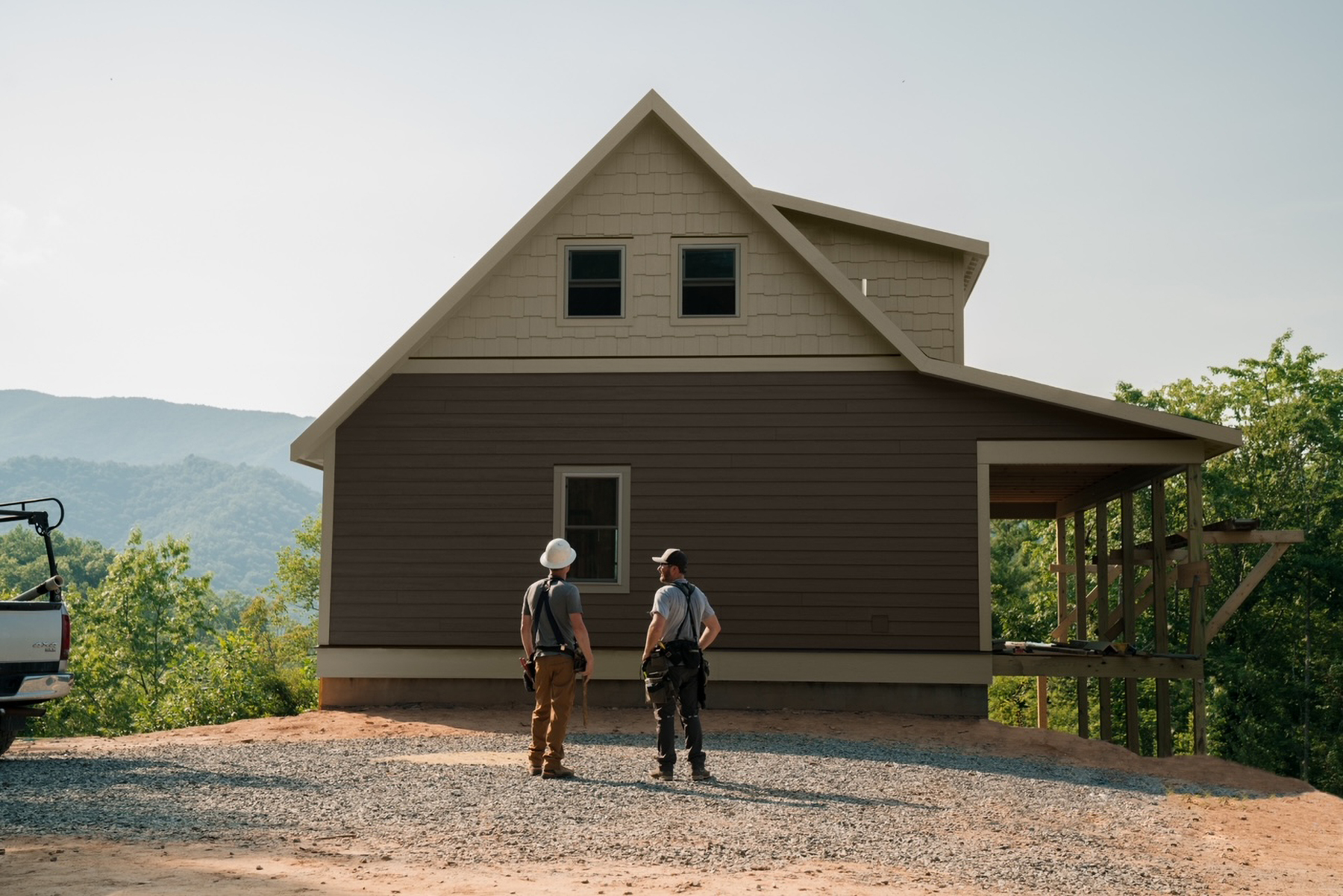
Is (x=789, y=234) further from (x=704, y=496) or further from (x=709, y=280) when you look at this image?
(x=704, y=496)

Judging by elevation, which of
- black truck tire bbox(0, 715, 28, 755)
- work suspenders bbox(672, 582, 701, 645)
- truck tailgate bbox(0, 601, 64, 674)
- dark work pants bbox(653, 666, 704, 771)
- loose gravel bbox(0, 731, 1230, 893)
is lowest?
loose gravel bbox(0, 731, 1230, 893)

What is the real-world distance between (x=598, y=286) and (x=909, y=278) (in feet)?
13.8

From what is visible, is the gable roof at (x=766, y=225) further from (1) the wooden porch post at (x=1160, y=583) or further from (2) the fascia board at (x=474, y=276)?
(1) the wooden porch post at (x=1160, y=583)

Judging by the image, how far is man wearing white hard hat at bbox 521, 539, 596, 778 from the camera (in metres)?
10.3

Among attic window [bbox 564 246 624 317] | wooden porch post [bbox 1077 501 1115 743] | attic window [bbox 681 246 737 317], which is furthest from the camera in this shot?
wooden porch post [bbox 1077 501 1115 743]

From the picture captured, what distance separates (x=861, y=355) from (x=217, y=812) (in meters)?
9.74

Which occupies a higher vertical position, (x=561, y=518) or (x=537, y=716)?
(x=561, y=518)

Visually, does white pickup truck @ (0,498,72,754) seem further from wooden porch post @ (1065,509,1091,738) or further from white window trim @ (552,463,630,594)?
wooden porch post @ (1065,509,1091,738)

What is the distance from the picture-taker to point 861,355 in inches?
630

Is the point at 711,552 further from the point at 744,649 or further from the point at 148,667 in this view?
the point at 148,667

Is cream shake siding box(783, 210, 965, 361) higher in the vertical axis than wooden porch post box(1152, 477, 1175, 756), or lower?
higher

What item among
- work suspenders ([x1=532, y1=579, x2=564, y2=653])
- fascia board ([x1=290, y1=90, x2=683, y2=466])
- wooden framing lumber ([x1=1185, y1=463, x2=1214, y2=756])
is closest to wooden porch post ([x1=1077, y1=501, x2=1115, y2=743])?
wooden framing lumber ([x1=1185, y1=463, x2=1214, y2=756])

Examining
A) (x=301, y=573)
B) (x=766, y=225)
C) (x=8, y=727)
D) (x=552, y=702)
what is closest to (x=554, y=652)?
(x=552, y=702)

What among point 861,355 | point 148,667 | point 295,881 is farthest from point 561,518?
point 148,667
